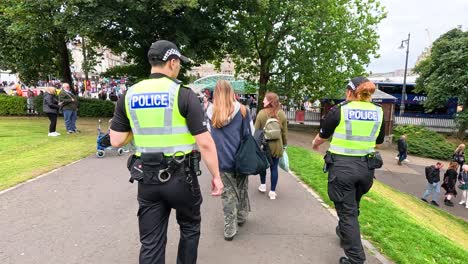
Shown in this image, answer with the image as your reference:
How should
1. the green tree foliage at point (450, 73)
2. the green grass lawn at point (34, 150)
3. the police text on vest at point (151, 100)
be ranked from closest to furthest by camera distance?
1. the police text on vest at point (151, 100)
2. the green grass lawn at point (34, 150)
3. the green tree foliage at point (450, 73)

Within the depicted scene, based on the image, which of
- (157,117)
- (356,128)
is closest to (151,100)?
(157,117)

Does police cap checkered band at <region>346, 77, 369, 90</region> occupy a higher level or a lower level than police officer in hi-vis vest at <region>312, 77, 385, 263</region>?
higher

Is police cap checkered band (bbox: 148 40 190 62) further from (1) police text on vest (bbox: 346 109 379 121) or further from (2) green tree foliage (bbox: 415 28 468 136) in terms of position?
(2) green tree foliage (bbox: 415 28 468 136)

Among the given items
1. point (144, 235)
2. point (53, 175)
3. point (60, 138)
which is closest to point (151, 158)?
point (144, 235)

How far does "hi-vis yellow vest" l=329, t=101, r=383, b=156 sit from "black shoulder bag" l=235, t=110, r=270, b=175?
1.02 meters

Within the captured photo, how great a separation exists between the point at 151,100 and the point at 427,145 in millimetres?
22925

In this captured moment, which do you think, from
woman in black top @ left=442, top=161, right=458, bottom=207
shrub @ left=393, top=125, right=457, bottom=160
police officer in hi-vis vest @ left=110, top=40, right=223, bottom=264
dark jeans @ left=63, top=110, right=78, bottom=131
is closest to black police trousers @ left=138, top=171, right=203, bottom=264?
police officer in hi-vis vest @ left=110, top=40, right=223, bottom=264

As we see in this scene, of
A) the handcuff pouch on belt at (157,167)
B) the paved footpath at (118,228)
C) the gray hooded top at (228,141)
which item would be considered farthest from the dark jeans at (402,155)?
the handcuff pouch on belt at (157,167)

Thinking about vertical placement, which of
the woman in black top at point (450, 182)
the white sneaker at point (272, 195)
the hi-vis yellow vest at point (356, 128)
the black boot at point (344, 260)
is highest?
the hi-vis yellow vest at point (356, 128)

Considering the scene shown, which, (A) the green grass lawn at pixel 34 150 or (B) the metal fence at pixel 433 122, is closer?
(A) the green grass lawn at pixel 34 150

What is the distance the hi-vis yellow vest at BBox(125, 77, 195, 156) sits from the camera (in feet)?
8.71

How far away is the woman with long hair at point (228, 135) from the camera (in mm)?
4051

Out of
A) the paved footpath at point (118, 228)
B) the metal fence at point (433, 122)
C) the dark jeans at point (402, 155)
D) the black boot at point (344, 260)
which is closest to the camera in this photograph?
the black boot at point (344, 260)

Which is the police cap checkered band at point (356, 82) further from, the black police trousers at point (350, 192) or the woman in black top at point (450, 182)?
the woman in black top at point (450, 182)
